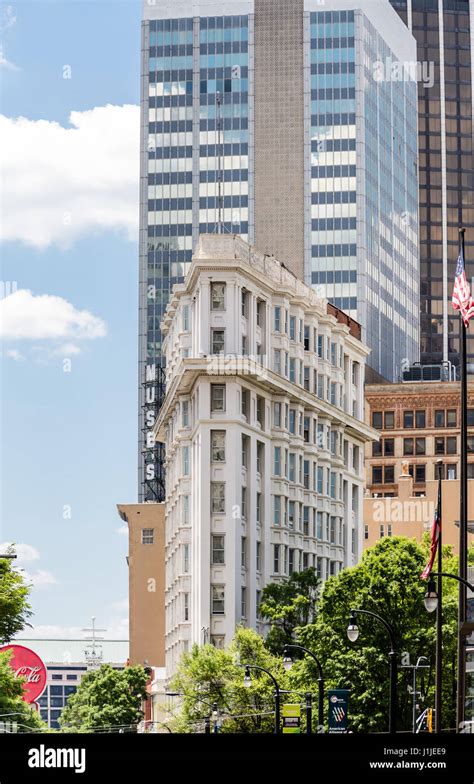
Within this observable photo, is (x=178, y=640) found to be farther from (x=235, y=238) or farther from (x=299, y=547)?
(x=235, y=238)

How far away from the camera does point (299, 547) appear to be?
127188 mm

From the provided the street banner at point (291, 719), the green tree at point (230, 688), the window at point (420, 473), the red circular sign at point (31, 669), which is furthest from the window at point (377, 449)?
the street banner at point (291, 719)

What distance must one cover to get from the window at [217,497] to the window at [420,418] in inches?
3194

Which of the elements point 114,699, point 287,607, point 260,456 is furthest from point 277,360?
point 114,699

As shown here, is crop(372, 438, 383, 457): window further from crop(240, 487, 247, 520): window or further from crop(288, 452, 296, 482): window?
crop(240, 487, 247, 520): window

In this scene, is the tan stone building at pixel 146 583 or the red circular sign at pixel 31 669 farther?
the tan stone building at pixel 146 583

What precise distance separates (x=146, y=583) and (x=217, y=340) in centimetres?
4237

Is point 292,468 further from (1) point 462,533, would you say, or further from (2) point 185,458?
(1) point 462,533

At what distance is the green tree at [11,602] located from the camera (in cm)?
9250

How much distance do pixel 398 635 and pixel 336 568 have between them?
2084 inches

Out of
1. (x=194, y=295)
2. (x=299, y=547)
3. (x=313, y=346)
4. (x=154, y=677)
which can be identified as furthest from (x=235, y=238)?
(x=154, y=677)

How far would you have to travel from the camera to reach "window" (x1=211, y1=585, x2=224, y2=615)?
380 ft

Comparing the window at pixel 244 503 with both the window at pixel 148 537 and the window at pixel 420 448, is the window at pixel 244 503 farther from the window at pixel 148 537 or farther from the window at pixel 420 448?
the window at pixel 420 448

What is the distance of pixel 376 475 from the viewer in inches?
7623
